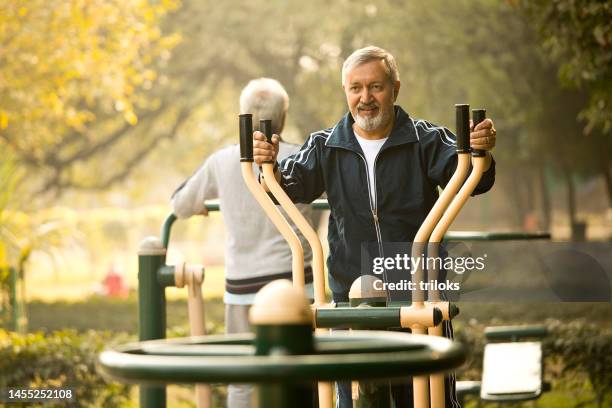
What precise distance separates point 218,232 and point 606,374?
32.3 m

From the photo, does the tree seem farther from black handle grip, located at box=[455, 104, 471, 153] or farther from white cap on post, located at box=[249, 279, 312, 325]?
white cap on post, located at box=[249, 279, 312, 325]

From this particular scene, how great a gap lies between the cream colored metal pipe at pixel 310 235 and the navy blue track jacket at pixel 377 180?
0.27m

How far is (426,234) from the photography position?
336 centimetres

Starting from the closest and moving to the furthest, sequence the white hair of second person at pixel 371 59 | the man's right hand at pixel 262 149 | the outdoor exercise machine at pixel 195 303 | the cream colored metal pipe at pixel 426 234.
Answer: the outdoor exercise machine at pixel 195 303
the cream colored metal pipe at pixel 426 234
the man's right hand at pixel 262 149
the white hair of second person at pixel 371 59

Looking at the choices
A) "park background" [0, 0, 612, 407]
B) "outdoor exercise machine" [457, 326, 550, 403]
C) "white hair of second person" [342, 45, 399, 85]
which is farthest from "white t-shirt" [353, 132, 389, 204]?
"park background" [0, 0, 612, 407]

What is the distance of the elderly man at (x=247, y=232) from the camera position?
4.92 m

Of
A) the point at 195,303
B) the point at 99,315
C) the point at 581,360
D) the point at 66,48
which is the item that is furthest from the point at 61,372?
the point at 99,315

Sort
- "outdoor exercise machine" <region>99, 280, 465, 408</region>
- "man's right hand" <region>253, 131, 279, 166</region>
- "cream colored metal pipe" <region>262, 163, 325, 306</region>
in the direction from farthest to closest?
1. "man's right hand" <region>253, 131, 279, 166</region>
2. "cream colored metal pipe" <region>262, 163, 325, 306</region>
3. "outdoor exercise machine" <region>99, 280, 465, 408</region>

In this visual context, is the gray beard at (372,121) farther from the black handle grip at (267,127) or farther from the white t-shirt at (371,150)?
the black handle grip at (267,127)

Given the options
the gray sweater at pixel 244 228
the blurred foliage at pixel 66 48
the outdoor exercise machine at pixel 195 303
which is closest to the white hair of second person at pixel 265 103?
the gray sweater at pixel 244 228

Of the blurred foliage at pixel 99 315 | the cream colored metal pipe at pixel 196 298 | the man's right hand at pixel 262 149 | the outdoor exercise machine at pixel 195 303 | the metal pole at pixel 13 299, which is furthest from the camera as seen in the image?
the blurred foliage at pixel 99 315

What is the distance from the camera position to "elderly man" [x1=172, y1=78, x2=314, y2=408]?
492cm

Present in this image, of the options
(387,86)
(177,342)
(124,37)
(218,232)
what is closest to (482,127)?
(387,86)

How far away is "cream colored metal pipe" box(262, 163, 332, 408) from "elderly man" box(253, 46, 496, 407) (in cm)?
26
